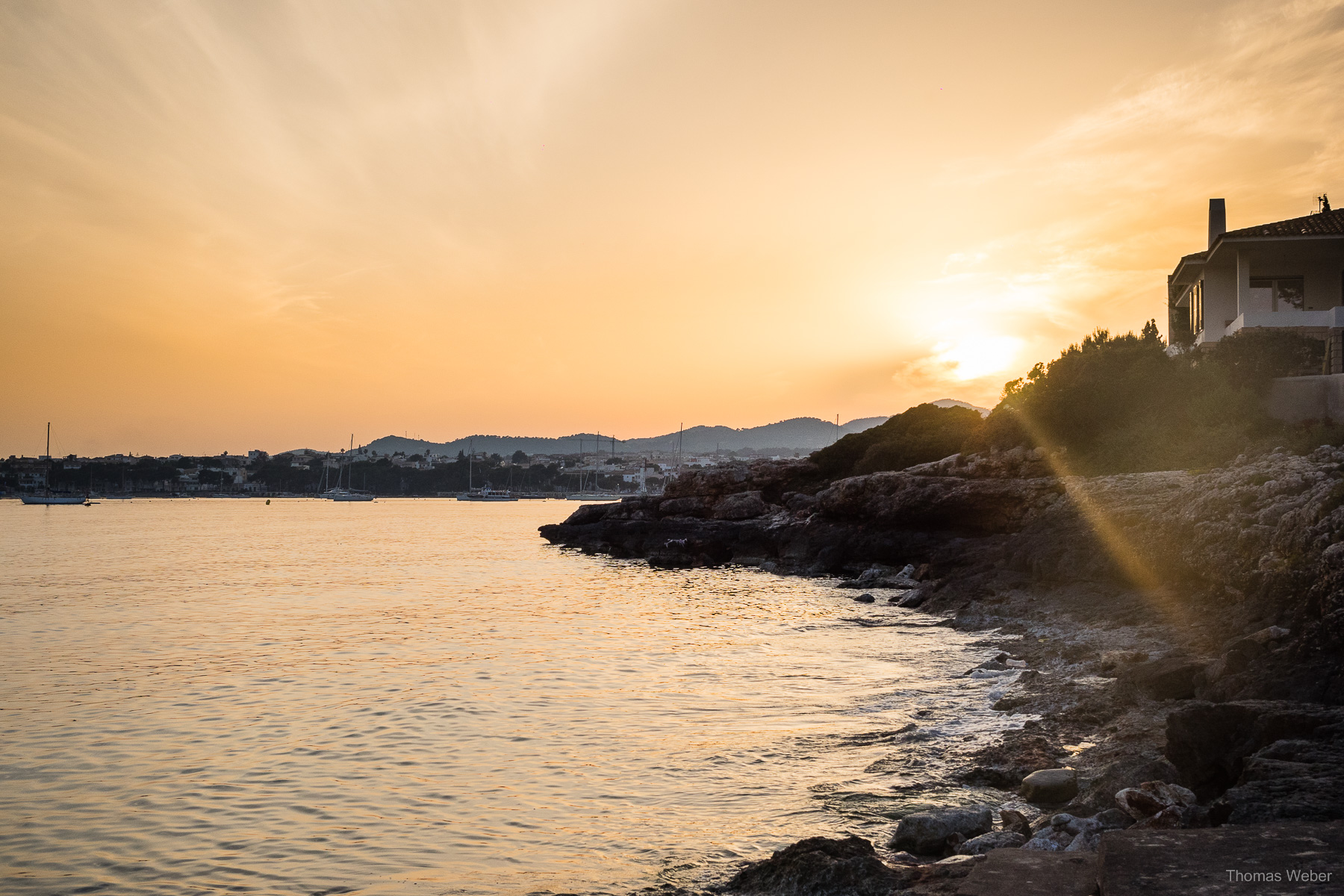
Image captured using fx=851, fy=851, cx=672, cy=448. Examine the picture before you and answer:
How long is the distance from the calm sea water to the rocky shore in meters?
1.14

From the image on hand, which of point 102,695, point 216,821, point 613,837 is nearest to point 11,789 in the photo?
point 216,821

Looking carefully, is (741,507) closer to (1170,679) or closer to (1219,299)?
(1219,299)

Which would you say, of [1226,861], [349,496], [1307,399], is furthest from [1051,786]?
[349,496]

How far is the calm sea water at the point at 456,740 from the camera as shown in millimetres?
8172

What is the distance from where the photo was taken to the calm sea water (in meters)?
8.17

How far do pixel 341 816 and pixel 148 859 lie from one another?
5.85ft

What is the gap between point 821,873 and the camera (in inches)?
255

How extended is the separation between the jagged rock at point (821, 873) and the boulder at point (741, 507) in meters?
43.9

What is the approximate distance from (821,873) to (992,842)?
73.0 inches

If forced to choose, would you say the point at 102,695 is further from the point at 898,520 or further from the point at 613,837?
the point at 898,520

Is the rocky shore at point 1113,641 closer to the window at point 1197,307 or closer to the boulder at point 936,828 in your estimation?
the boulder at point 936,828

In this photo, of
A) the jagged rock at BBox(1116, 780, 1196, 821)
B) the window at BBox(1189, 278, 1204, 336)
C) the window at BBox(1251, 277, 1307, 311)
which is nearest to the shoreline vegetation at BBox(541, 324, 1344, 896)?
the jagged rock at BBox(1116, 780, 1196, 821)

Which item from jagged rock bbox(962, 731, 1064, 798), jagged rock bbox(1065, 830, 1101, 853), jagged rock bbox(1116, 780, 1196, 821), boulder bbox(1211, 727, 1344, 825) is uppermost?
boulder bbox(1211, 727, 1344, 825)

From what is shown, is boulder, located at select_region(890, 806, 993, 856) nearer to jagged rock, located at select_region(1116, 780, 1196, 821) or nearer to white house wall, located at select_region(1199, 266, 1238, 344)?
jagged rock, located at select_region(1116, 780, 1196, 821)
